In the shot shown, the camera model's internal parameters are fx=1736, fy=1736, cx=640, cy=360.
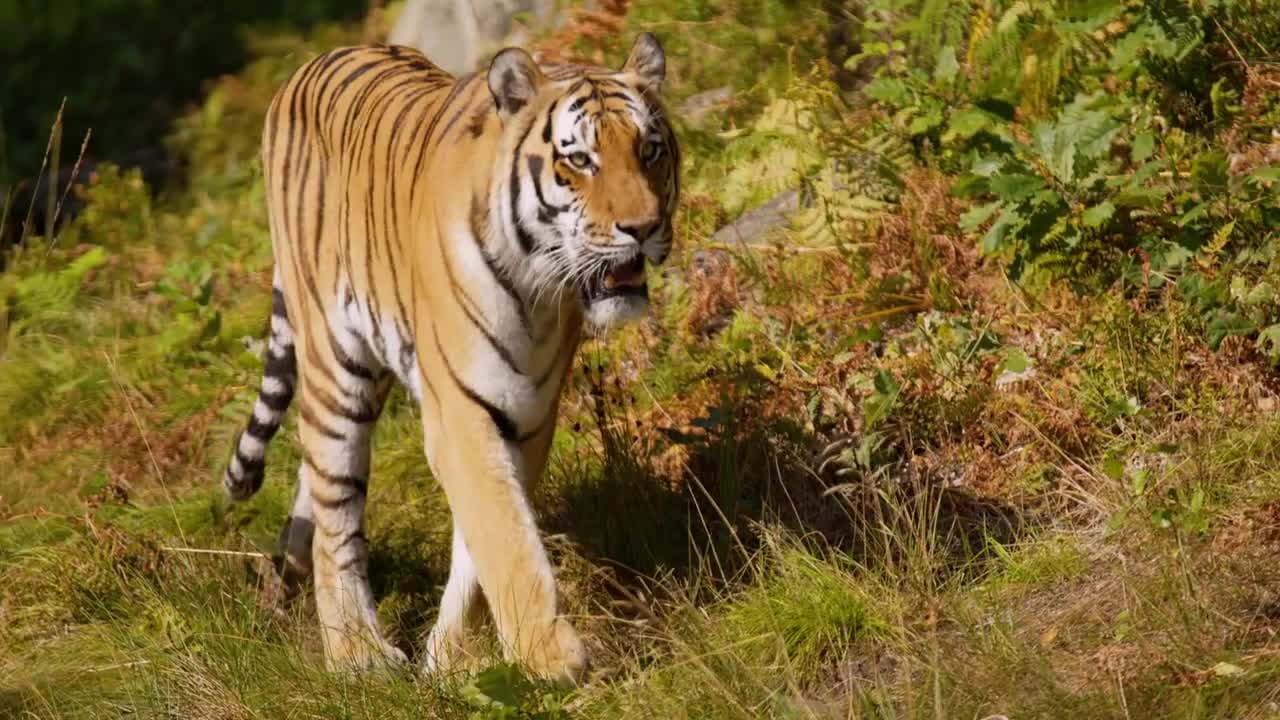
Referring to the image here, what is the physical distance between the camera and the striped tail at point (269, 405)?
589 centimetres

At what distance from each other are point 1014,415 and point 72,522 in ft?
10.5

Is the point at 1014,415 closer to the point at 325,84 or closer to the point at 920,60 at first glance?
the point at 920,60

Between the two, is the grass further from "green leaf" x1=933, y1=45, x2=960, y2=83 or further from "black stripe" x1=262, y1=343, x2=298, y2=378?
"black stripe" x1=262, y1=343, x2=298, y2=378

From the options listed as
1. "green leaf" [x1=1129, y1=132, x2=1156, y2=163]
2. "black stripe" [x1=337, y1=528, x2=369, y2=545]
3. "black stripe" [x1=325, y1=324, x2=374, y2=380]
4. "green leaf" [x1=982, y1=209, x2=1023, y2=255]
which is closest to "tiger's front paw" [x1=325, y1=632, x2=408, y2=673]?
"black stripe" [x1=337, y1=528, x2=369, y2=545]

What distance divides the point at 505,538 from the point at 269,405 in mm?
1746

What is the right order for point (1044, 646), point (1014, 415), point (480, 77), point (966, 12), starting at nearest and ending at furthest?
point (1044, 646), point (480, 77), point (1014, 415), point (966, 12)

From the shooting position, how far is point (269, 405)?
5.89 m

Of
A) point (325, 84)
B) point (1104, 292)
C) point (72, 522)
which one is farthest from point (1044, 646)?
point (72, 522)

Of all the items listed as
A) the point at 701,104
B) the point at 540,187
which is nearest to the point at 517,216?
the point at 540,187

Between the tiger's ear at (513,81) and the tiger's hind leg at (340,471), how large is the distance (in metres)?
1.15

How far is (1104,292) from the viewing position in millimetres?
5492

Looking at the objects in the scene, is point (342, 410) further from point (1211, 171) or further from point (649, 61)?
point (1211, 171)

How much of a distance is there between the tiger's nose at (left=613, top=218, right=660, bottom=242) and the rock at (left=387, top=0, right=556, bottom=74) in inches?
178

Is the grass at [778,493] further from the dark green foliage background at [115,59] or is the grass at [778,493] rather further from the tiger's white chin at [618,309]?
the dark green foliage background at [115,59]
